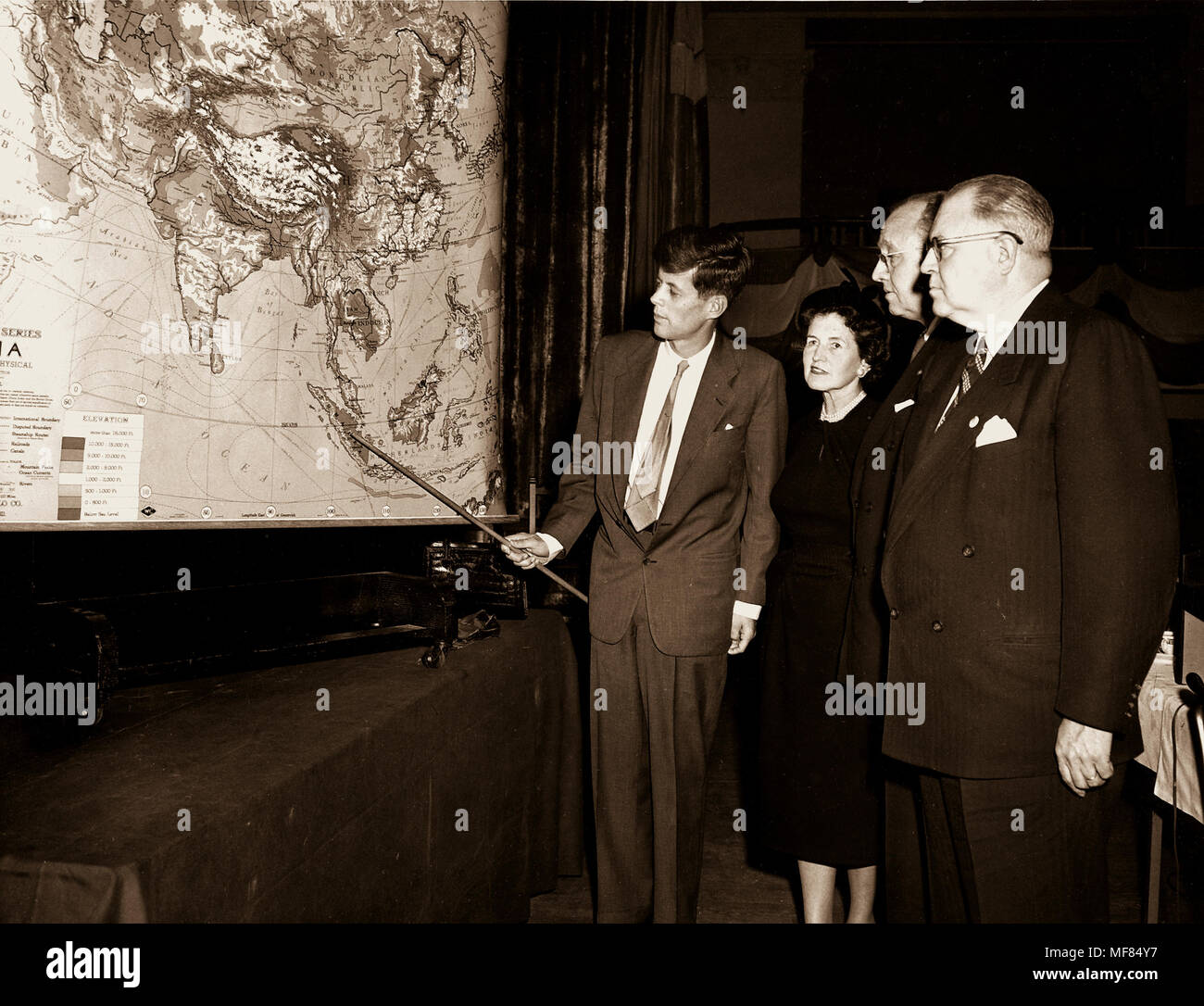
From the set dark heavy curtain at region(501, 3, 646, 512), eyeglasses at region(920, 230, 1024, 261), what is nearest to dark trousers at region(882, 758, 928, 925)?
eyeglasses at region(920, 230, 1024, 261)

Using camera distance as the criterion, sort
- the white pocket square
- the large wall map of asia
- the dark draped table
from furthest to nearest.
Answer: the large wall map of asia < the white pocket square < the dark draped table

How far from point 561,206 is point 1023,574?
9.50ft

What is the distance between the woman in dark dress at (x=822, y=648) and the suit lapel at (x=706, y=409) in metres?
0.22

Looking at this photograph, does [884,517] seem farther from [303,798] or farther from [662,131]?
[662,131]

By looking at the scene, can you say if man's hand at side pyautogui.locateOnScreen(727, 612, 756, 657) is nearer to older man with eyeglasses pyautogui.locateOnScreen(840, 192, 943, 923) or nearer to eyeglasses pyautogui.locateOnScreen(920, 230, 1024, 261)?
older man with eyeglasses pyautogui.locateOnScreen(840, 192, 943, 923)

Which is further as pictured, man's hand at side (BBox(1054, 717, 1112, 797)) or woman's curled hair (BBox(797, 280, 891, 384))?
woman's curled hair (BBox(797, 280, 891, 384))

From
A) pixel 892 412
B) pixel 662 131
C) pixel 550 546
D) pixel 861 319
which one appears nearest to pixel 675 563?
pixel 550 546

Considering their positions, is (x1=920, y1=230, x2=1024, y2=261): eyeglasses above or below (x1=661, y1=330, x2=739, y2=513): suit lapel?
above

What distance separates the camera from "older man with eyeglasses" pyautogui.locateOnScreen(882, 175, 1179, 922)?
4.70 ft

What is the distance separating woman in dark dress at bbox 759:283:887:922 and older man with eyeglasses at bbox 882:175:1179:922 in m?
0.67

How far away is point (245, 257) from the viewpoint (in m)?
2.06

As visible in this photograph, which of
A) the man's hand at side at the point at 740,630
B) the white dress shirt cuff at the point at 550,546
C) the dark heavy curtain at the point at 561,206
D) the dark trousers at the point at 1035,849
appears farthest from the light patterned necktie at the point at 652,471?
the dark heavy curtain at the point at 561,206
